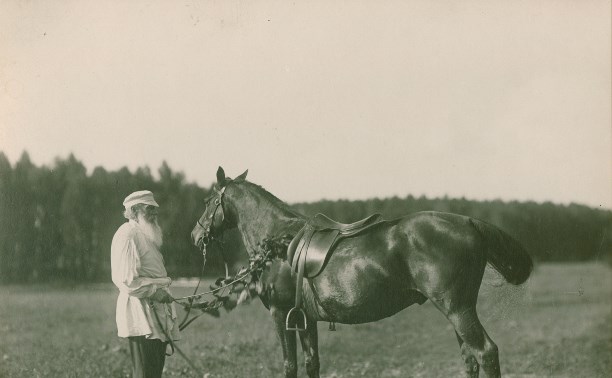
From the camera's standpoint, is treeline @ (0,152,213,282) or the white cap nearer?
the white cap

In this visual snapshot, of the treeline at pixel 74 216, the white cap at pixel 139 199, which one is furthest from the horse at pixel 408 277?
the treeline at pixel 74 216

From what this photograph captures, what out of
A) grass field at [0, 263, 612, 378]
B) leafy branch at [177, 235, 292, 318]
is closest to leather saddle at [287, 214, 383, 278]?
leafy branch at [177, 235, 292, 318]

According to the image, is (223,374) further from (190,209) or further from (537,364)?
(537,364)

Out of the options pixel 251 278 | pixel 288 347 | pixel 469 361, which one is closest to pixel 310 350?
pixel 288 347

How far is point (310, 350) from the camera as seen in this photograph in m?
5.96

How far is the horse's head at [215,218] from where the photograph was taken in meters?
6.60

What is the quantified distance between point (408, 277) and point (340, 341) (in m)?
4.40

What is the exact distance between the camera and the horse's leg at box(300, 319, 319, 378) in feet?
19.4

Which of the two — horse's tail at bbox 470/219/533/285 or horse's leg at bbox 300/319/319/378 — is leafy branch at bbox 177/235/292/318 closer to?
horse's leg at bbox 300/319/319/378

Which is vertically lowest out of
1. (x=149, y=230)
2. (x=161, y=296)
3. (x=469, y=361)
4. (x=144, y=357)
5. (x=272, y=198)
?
(x=469, y=361)

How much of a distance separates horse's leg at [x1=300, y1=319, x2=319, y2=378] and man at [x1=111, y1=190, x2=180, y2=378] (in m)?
1.25

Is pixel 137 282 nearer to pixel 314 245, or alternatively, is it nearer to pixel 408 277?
pixel 314 245

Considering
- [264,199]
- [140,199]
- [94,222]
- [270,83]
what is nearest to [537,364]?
[264,199]

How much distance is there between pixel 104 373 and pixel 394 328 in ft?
15.1
